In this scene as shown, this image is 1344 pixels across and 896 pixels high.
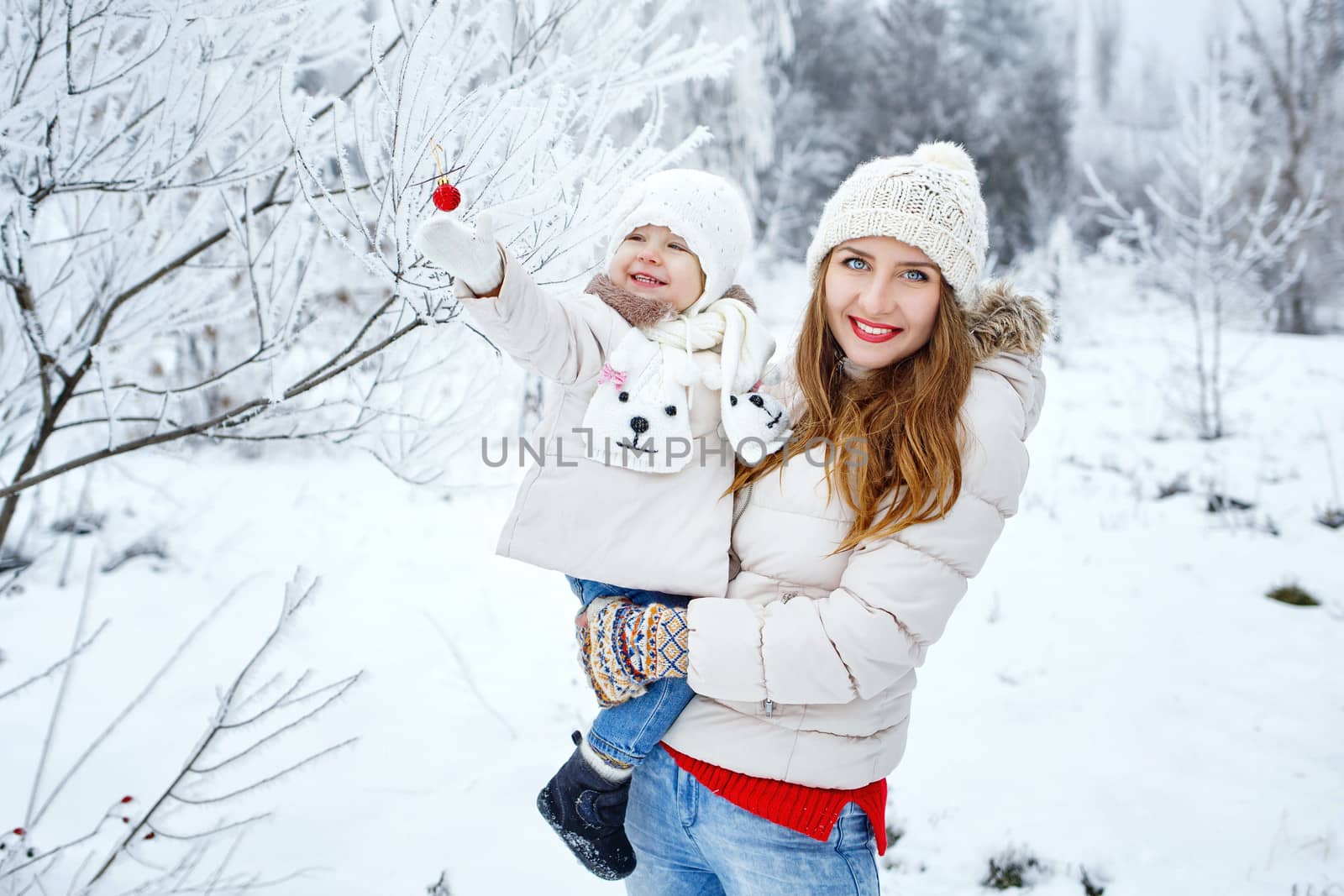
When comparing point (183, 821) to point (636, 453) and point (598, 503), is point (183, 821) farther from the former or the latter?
point (636, 453)

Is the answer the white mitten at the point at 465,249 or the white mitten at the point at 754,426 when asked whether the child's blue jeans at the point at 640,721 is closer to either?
the white mitten at the point at 754,426

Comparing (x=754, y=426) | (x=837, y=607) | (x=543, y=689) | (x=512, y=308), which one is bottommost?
(x=543, y=689)

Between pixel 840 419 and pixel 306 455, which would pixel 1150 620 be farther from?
pixel 306 455

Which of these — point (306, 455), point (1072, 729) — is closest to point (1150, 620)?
point (1072, 729)

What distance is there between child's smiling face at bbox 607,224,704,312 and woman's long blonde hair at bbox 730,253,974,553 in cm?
26

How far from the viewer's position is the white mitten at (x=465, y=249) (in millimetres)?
1034

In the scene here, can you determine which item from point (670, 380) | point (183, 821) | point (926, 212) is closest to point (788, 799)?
point (670, 380)

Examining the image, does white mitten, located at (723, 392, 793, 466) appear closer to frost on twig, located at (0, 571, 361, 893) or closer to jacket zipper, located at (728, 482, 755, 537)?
jacket zipper, located at (728, 482, 755, 537)

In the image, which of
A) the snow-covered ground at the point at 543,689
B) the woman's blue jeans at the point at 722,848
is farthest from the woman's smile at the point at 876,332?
the snow-covered ground at the point at 543,689

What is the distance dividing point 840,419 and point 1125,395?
8.29 metres

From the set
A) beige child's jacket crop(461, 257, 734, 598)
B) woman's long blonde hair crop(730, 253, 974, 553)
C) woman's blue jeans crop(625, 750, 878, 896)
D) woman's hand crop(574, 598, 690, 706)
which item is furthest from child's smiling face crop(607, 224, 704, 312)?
woman's blue jeans crop(625, 750, 878, 896)

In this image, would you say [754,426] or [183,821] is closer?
[754,426]

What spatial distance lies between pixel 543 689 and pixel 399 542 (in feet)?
5.84

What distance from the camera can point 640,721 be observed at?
1310 mm
